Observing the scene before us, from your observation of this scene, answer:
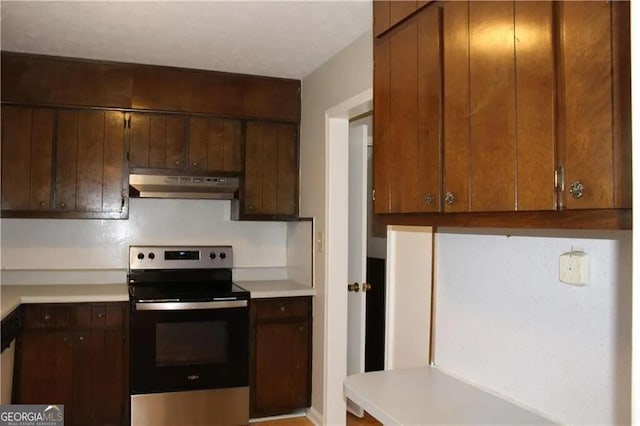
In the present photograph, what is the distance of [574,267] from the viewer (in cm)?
150

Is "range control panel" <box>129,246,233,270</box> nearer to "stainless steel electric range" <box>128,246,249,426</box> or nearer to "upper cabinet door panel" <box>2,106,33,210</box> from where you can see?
"stainless steel electric range" <box>128,246,249,426</box>

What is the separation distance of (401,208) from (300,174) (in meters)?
2.15

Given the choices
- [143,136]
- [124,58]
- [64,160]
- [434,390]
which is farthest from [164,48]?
[434,390]

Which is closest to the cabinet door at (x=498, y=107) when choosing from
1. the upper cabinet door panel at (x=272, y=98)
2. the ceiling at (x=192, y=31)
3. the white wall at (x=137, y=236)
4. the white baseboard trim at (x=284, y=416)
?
the ceiling at (x=192, y=31)

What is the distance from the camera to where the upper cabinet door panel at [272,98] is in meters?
3.79

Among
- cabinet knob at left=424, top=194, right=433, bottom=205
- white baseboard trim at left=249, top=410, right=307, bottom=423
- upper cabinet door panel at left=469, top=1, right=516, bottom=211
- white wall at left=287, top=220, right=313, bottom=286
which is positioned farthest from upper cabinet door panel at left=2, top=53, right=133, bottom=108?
upper cabinet door panel at left=469, top=1, right=516, bottom=211

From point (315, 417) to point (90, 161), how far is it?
2220 mm

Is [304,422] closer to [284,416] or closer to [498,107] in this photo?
[284,416]

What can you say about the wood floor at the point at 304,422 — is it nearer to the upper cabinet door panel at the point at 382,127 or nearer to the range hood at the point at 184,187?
the range hood at the point at 184,187

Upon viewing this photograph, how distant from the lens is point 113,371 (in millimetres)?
3213

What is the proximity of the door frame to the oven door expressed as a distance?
0.53 meters

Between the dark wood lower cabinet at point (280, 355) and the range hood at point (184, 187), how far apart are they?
Result: 83cm

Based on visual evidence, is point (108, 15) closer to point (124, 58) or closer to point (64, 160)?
point (124, 58)

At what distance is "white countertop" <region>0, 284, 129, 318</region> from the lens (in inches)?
121
